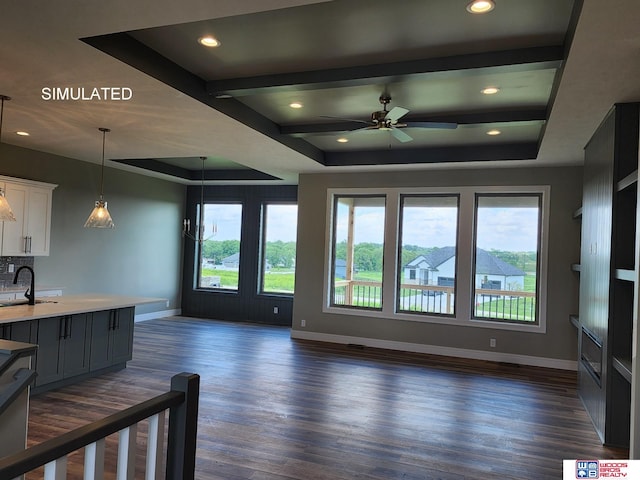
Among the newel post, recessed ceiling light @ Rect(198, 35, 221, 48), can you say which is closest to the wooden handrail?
the newel post

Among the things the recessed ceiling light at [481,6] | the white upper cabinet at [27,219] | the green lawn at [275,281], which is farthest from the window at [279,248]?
the recessed ceiling light at [481,6]

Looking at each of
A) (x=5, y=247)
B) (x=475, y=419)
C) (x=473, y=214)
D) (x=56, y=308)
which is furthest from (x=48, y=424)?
(x=473, y=214)

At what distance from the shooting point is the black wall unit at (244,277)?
30.7 ft

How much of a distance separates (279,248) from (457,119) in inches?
200

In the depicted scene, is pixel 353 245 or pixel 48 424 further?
pixel 353 245

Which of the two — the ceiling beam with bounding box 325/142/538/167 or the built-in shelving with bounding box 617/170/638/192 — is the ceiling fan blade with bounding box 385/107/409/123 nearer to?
the built-in shelving with bounding box 617/170/638/192

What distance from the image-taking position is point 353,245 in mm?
7781

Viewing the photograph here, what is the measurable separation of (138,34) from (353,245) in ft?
16.6

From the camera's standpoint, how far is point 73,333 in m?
4.84

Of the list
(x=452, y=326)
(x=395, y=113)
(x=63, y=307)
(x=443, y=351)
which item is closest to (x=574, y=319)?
(x=452, y=326)

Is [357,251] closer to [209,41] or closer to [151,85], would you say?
[151,85]

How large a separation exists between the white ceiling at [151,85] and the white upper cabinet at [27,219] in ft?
1.96

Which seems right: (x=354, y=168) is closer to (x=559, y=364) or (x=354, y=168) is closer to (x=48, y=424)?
(x=559, y=364)

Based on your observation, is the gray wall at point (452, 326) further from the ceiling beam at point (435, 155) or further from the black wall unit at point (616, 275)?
the black wall unit at point (616, 275)
